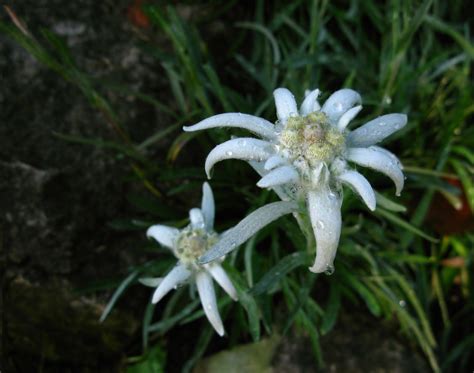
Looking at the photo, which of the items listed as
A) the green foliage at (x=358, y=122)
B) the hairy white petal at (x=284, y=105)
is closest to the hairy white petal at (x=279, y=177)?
the hairy white petal at (x=284, y=105)

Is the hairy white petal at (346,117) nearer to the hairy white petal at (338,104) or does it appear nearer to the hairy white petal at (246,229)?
the hairy white petal at (338,104)

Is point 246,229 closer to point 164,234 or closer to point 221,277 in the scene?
point 221,277

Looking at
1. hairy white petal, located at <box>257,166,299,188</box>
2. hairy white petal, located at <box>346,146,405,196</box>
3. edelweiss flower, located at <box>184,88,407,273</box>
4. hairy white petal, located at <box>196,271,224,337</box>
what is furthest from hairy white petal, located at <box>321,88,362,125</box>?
hairy white petal, located at <box>196,271,224,337</box>

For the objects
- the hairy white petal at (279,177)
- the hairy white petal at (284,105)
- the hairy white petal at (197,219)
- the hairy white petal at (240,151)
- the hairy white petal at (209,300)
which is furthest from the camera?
the hairy white petal at (197,219)

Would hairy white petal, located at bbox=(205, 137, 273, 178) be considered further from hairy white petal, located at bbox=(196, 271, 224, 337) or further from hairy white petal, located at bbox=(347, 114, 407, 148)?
hairy white petal, located at bbox=(196, 271, 224, 337)

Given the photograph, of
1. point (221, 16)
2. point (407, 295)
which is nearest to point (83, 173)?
point (221, 16)

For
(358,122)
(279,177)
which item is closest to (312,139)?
(279,177)

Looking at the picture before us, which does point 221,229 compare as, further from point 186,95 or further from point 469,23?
point 469,23
